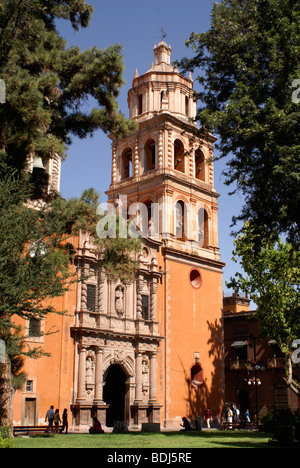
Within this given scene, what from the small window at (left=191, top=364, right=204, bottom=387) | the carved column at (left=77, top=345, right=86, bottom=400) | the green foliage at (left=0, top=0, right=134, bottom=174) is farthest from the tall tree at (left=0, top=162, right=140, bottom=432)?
the small window at (left=191, top=364, right=204, bottom=387)

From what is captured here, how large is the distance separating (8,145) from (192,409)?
71.1 ft

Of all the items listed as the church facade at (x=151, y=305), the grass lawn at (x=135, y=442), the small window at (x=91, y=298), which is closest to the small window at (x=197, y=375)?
the church facade at (x=151, y=305)

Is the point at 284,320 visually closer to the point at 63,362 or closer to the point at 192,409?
the point at 192,409

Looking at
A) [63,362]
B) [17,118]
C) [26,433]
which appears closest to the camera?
[17,118]

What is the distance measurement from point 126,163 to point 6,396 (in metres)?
26.8

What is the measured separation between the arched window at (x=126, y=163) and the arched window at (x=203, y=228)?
5.87m

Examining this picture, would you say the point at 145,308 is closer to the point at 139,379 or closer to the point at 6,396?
the point at 139,379

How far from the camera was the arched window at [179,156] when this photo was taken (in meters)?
38.1

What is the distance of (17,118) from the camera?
52.7ft

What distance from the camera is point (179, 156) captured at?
1518 inches

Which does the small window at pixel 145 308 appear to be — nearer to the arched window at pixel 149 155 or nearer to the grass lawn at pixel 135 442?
the arched window at pixel 149 155

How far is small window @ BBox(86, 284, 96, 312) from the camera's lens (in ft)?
94.5

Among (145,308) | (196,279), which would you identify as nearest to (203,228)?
(196,279)
